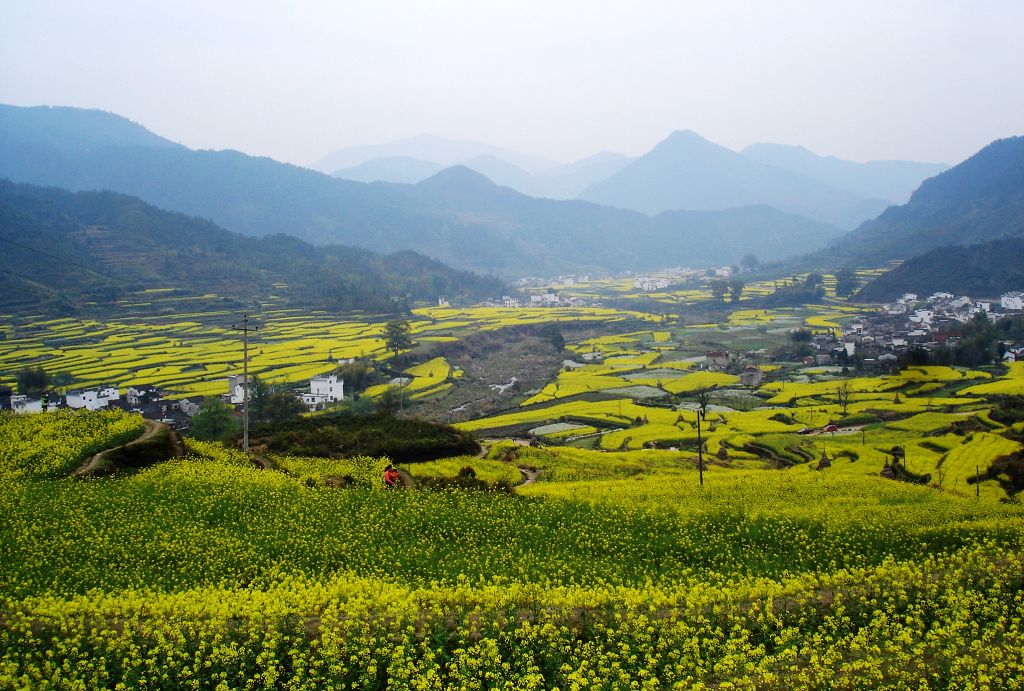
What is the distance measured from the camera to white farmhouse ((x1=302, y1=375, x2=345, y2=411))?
147 feet

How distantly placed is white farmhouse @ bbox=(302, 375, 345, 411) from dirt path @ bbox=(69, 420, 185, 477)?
72.0ft

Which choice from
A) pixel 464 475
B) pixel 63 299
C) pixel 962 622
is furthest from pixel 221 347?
pixel 962 622

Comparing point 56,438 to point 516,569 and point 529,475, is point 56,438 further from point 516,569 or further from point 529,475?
point 516,569

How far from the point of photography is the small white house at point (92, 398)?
130 ft

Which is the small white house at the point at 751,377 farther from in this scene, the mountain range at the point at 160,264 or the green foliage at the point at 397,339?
the mountain range at the point at 160,264

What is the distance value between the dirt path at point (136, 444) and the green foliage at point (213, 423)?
11278 millimetres

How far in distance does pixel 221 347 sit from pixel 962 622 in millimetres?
58267

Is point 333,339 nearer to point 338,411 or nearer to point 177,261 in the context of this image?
point 338,411

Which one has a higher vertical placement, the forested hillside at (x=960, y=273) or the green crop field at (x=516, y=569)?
the forested hillside at (x=960, y=273)

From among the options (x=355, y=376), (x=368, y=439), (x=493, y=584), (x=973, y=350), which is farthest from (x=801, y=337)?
(x=493, y=584)

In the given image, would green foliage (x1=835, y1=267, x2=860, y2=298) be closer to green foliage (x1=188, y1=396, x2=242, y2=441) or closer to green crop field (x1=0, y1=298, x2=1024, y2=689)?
green crop field (x1=0, y1=298, x2=1024, y2=689)

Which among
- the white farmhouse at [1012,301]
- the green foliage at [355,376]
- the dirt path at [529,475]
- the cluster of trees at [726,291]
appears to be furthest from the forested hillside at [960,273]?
the dirt path at [529,475]

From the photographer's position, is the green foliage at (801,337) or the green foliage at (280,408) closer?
the green foliage at (280,408)

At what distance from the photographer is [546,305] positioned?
111m
